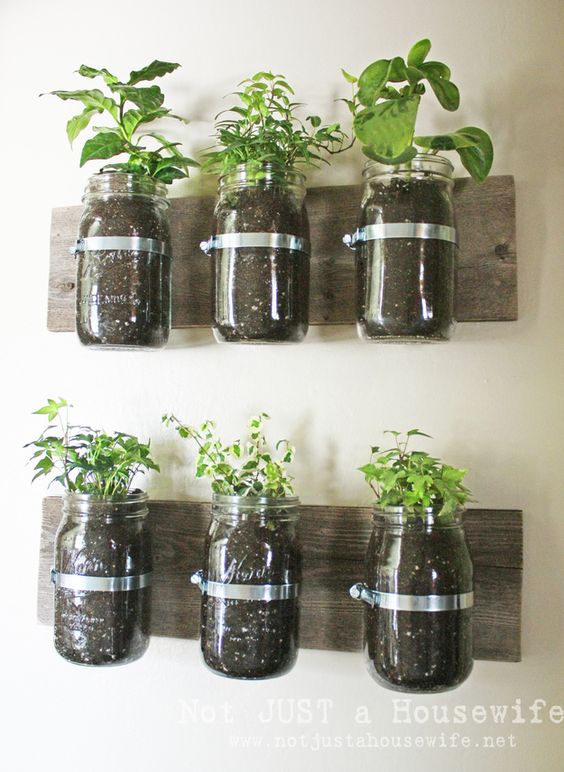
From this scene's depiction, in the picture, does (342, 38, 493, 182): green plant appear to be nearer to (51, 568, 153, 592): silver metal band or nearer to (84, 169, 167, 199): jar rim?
(84, 169, 167, 199): jar rim

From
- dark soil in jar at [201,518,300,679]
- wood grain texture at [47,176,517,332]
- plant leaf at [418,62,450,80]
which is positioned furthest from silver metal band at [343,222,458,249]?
dark soil in jar at [201,518,300,679]

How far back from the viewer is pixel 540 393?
3.76 ft

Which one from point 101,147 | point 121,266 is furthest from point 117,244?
point 101,147

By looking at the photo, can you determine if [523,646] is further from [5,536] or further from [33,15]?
[33,15]

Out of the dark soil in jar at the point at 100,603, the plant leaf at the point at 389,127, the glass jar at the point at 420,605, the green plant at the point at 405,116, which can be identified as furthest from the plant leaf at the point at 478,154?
the dark soil in jar at the point at 100,603

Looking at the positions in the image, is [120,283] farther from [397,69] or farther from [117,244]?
[397,69]

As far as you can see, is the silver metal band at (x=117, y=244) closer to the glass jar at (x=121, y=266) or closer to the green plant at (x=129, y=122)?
the glass jar at (x=121, y=266)

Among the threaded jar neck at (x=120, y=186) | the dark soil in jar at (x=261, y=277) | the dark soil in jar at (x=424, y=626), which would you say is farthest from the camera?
the threaded jar neck at (x=120, y=186)

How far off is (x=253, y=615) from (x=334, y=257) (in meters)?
0.55

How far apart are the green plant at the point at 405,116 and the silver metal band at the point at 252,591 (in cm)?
60

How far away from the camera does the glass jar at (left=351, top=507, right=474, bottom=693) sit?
0.99 meters

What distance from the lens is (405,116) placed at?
100 centimetres

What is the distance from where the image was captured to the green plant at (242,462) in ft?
3.69

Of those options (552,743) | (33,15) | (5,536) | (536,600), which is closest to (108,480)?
(5,536)
